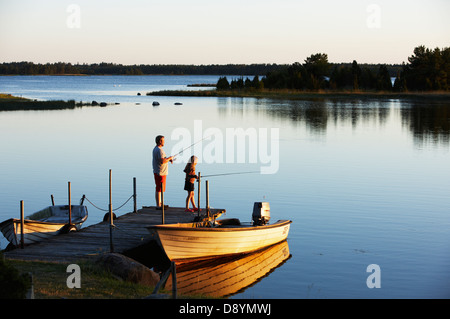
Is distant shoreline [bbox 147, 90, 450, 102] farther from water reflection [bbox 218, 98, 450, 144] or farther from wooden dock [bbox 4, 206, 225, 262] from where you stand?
wooden dock [bbox 4, 206, 225, 262]

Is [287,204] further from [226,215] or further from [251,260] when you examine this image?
[251,260]

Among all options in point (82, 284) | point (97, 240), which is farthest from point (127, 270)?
point (97, 240)

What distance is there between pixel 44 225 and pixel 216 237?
4.49m

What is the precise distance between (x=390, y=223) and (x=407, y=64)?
96.7 meters

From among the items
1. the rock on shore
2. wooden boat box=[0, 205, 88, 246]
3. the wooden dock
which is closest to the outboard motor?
the wooden dock

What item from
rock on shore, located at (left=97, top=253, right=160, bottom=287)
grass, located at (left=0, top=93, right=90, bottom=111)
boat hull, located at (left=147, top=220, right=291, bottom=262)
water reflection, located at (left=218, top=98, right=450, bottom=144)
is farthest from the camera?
grass, located at (left=0, top=93, right=90, bottom=111)

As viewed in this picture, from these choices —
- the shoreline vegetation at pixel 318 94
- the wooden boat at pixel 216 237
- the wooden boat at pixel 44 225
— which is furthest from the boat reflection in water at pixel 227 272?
the shoreline vegetation at pixel 318 94

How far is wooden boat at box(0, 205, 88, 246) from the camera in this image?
16062 millimetres

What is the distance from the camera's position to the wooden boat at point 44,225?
1606 centimetres

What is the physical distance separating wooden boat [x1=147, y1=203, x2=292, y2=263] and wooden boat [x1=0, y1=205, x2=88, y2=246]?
3320 millimetres

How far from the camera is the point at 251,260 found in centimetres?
1695

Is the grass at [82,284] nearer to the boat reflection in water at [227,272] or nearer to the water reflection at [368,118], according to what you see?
the boat reflection in water at [227,272]

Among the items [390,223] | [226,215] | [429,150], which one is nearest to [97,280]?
[226,215]

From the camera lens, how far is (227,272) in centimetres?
1577
